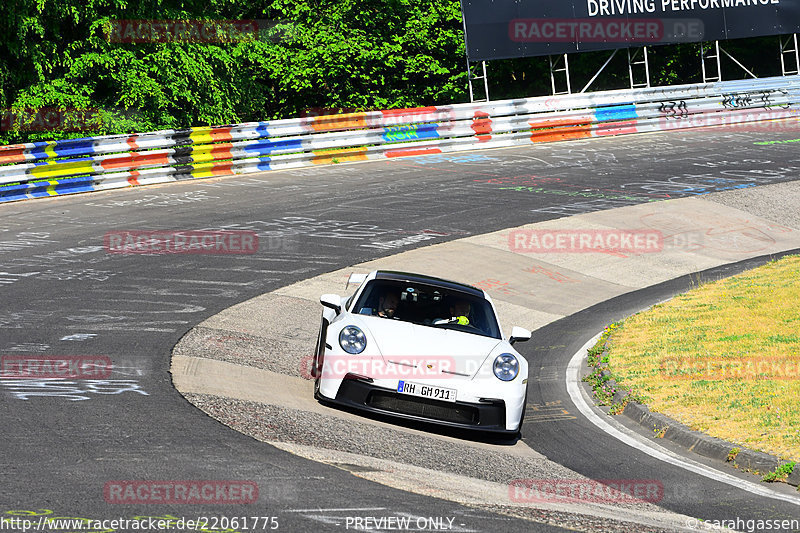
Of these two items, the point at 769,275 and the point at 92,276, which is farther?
the point at 769,275

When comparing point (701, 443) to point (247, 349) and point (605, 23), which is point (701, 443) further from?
point (605, 23)

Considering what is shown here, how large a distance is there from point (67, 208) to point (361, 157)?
353 inches

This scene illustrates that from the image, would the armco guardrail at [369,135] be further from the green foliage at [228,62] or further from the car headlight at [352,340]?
the car headlight at [352,340]

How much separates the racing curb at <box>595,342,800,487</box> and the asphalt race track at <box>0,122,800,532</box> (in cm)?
59

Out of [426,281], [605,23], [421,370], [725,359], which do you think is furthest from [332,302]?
[605,23]

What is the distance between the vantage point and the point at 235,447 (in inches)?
272

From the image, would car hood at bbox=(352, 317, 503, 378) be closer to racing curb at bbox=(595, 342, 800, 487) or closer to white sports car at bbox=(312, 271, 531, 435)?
white sports car at bbox=(312, 271, 531, 435)

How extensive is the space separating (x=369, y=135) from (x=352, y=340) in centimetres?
1787

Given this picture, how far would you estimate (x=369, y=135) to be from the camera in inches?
1025

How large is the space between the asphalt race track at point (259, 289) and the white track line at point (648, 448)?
174 millimetres

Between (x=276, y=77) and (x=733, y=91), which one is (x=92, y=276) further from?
(x=733, y=91)

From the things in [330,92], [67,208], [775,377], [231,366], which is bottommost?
[775,377]

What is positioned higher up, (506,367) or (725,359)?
(506,367)

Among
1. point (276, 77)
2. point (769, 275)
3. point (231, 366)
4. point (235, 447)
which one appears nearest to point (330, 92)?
point (276, 77)
